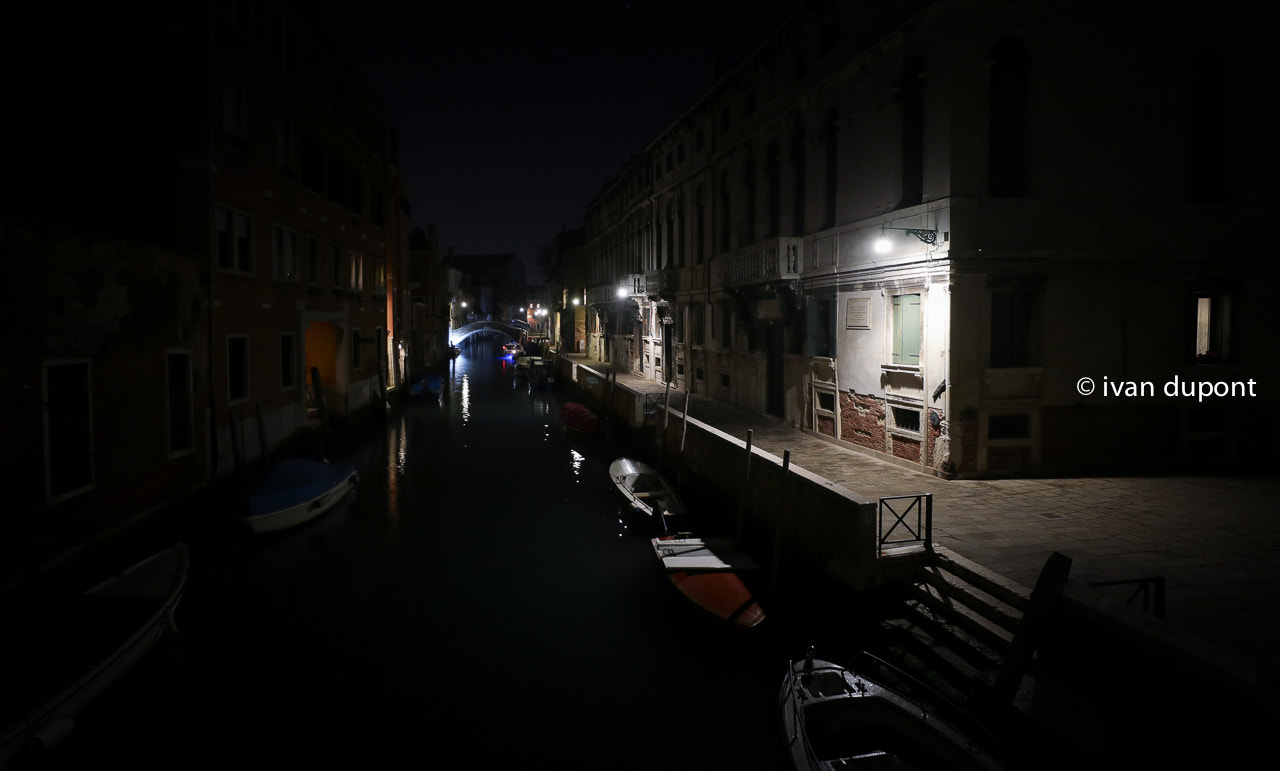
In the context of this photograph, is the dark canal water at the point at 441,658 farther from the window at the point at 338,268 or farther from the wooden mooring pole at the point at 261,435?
the window at the point at 338,268

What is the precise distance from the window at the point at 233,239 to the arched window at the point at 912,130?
43.0ft

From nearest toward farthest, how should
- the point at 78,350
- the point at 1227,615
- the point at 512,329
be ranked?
the point at 1227,615 < the point at 78,350 < the point at 512,329

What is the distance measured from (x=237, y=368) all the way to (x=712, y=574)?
11444 mm

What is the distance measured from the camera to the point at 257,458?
621 inches

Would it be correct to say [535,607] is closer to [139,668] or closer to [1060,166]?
[139,668]

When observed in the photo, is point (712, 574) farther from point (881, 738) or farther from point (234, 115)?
point (234, 115)

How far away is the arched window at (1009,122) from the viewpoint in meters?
11.3

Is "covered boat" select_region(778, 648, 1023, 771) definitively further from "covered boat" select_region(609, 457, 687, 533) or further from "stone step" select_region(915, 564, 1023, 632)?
"covered boat" select_region(609, 457, 687, 533)

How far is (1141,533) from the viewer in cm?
864

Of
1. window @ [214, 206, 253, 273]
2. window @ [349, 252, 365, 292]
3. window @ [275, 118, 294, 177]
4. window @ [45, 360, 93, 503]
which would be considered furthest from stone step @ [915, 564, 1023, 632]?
window @ [349, 252, 365, 292]

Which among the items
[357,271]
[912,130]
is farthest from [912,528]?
[357,271]

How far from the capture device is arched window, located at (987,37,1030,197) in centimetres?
1127

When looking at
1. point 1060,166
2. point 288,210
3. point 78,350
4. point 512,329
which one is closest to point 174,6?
point 288,210

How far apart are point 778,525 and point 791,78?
1102 centimetres
